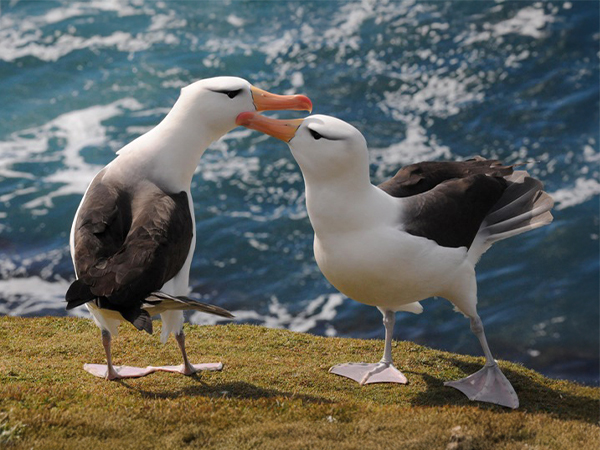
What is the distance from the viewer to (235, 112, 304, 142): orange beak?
6.59 metres

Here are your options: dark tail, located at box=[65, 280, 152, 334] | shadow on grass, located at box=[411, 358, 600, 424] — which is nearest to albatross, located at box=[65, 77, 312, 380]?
dark tail, located at box=[65, 280, 152, 334]

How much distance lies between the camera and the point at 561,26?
72.7ft

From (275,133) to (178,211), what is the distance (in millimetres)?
1011

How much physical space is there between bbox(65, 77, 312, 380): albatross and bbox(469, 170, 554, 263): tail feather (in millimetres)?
1962

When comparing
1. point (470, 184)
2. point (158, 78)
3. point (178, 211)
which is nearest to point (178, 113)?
point (178, 211)

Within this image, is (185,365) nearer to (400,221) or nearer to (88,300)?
(88,300)

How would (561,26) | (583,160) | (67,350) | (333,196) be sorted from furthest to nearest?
(561,26)
(583,160)
(67,350)
(333,196)

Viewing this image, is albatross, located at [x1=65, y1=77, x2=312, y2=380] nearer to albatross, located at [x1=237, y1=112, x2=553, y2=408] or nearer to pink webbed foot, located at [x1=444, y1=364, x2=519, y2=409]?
albatross, located at [x1=237, y1=112, x2=553, y2=408]

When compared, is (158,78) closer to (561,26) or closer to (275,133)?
(561,26)

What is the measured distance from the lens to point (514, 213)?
743cm

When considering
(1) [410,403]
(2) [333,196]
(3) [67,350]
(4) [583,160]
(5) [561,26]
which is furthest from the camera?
(5) [561,26]

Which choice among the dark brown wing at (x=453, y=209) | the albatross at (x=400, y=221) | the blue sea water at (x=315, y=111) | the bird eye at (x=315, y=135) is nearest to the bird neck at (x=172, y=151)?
the albatross at (x=400, y=221)

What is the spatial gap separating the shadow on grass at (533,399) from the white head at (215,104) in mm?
2756

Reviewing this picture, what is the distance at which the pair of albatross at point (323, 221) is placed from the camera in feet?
20.3
